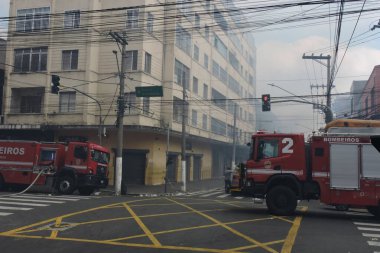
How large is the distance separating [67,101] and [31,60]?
526 cm

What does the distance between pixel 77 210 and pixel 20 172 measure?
36.2 feet

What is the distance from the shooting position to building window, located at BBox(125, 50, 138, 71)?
3453cm

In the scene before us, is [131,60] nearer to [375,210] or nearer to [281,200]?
[281,200]

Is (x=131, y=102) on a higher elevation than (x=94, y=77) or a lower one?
lower

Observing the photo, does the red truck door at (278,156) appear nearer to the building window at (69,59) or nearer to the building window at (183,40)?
the building window at (69,59)

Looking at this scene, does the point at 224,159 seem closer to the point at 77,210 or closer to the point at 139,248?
the point at 77,210

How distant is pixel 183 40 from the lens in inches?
1666

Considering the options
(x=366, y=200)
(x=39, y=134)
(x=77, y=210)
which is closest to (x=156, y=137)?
(x=39, y=134)

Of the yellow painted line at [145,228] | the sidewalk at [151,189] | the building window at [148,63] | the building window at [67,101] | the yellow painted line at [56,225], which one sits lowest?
the sidewalk at [151,189]

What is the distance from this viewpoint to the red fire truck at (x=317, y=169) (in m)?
14.2

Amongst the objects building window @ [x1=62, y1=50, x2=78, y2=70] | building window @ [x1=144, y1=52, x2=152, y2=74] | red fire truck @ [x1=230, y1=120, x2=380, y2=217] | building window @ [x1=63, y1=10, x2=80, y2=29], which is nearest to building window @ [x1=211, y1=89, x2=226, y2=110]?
building window @ [x1=144, y1=52, x2=152, y2=74]

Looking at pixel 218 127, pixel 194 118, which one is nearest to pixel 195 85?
pixel 194 118

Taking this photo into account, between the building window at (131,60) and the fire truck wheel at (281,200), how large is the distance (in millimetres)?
22187

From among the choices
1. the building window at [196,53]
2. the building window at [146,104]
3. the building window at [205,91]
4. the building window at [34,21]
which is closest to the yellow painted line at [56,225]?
the building window at [146,104]
